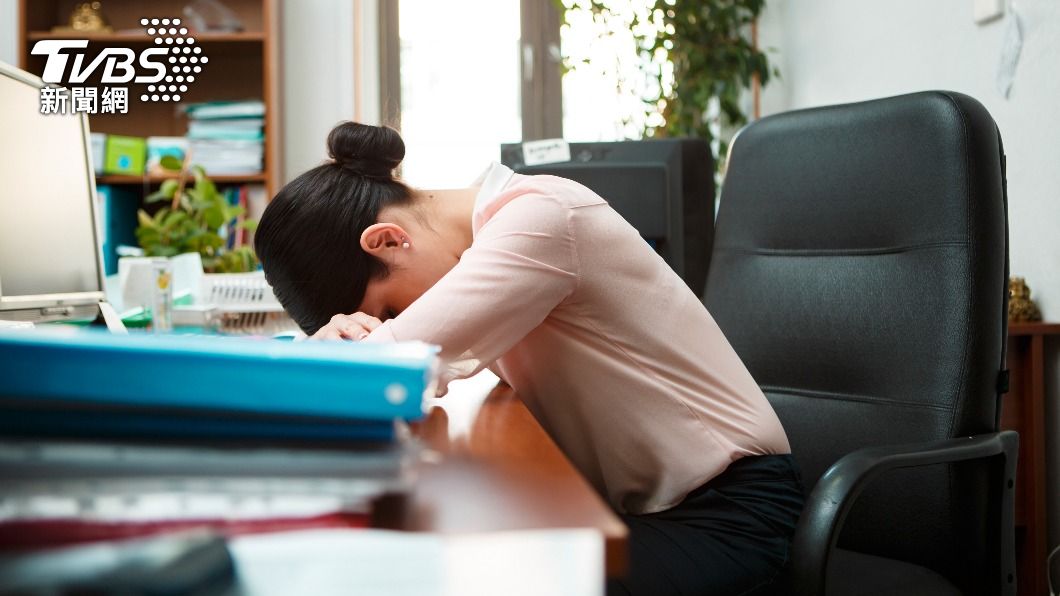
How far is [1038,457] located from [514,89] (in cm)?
273

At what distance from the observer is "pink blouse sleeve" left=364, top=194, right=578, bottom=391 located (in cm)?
85

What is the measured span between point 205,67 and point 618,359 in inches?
130

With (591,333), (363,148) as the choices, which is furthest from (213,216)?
(591,333)

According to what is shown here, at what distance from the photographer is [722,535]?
3.20 ft

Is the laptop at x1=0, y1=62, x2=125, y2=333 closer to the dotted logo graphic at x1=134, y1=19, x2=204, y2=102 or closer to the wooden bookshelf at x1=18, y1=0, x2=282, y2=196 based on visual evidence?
the wooden bookshelf at x1=18, y1=0, x2=282, y2=196

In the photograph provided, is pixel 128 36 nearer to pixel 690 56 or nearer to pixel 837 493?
pixel 690 56

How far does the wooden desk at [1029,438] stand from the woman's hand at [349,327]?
136 centimetres

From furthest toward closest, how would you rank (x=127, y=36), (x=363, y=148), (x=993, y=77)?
1. (x=127, y=36)
2. (x=993, y=77)
3. (x=363, y=148)

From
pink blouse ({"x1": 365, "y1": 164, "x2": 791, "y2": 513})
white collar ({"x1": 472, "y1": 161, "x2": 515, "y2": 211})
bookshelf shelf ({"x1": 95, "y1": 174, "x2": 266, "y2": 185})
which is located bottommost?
pink blouse ({"x1": 365, "y1": 164, "x2": 791, "y2": 513})

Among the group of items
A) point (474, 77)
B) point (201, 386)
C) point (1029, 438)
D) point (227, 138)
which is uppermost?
point (474, 77)

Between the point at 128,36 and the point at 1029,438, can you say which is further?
the point at 128,36

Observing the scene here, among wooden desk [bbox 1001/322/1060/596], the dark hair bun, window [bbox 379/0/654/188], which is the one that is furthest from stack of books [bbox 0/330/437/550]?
window [bbox 379/0/654/188]

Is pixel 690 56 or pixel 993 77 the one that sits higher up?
Result: pixel 690 56

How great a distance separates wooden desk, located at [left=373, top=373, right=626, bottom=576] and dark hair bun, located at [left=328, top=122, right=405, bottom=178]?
0.49 meters
